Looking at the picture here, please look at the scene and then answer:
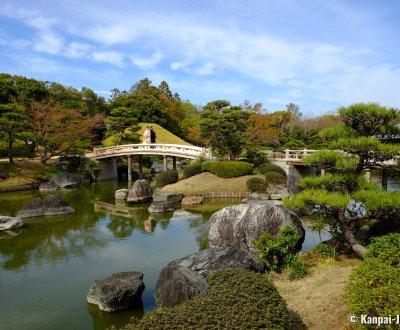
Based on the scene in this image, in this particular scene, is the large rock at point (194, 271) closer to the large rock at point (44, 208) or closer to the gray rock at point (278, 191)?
the large rock at point (44, 208)

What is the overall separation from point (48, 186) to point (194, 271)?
23.5 m

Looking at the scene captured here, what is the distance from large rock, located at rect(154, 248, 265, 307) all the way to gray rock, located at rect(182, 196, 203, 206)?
12.6 meters

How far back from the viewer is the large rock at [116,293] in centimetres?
808

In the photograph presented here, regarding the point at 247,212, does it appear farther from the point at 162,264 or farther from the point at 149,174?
the point at 149,174

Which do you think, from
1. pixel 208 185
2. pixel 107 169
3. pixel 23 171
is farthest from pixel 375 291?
pixel 107 169

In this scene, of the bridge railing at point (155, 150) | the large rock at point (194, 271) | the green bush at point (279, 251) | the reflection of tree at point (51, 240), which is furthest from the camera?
the bridge railing at point (155, 150)

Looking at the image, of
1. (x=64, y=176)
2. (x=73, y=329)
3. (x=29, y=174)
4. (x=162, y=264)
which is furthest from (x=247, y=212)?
(x=29, y=174)

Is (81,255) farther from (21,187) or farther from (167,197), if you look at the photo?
(21,187)

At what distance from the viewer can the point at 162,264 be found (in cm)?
1110

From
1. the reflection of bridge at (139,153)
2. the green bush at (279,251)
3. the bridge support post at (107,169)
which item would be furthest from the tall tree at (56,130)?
the green bush at (279,251)

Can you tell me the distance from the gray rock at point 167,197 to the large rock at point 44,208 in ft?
17.0

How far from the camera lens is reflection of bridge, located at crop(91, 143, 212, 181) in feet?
99.8

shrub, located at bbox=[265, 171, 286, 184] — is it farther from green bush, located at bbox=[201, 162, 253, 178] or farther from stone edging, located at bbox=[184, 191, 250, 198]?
green bush, located at bbox=[201, 162, 253, 178]

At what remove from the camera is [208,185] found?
943 inches
